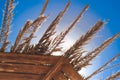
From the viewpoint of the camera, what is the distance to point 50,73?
4.50 metres

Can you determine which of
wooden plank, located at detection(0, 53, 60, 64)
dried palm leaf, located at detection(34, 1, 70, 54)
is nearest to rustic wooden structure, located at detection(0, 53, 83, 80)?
wooden plank, located at detection(0, 53, 60, 64)

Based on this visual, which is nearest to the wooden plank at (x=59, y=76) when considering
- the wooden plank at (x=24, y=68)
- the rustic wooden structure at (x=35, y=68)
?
the rustic wooden structure at (x=35, y=68)

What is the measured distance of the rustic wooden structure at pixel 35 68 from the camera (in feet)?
14.7

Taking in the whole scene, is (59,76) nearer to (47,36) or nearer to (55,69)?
(55,69)

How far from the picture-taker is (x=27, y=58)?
459 cm

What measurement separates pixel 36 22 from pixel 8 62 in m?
0.65

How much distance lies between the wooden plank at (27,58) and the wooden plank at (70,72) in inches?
6.3

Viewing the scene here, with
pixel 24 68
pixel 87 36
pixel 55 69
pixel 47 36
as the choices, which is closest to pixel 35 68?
pixel 24 68

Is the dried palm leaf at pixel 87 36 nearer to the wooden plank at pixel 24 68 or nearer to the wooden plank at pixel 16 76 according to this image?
the wooden plank at pixel 24 68

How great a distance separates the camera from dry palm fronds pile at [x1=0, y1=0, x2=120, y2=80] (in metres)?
4.43

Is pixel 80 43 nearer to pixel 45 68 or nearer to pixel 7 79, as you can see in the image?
pixel 45 68

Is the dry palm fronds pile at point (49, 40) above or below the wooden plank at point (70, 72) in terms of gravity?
above

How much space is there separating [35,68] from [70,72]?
0.46m

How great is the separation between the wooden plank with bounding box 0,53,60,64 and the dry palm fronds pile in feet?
0.21
